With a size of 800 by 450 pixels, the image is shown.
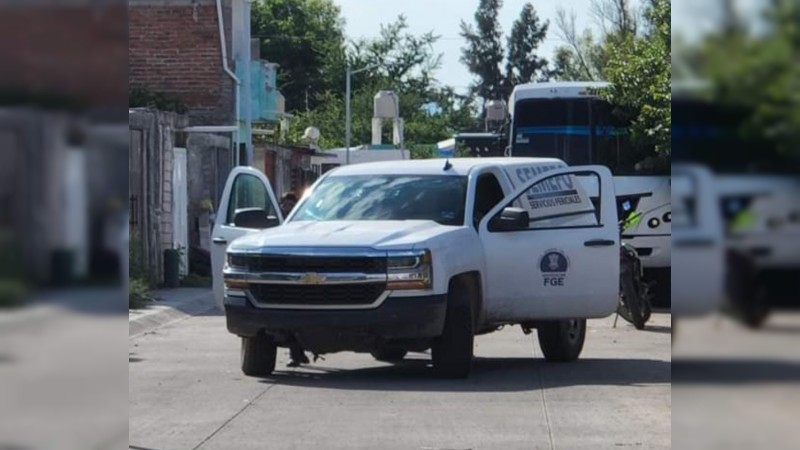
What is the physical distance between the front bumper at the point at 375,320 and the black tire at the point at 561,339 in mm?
1911

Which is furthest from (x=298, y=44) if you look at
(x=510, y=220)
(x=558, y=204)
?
(x=510, y=220)

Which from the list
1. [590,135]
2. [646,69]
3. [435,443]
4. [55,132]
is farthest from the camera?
[590,135]

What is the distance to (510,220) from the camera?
11.9m

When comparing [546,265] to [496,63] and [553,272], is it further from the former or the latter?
[496,63]

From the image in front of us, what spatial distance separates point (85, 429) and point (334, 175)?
1038 cm

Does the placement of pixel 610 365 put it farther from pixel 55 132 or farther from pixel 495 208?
Answer: pixel 55 132

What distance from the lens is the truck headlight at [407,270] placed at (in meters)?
10.9

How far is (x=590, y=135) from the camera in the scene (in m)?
22.1

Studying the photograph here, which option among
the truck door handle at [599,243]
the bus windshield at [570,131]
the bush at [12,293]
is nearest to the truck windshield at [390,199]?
the truck door handle at [599,243]

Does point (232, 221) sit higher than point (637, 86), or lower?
lower

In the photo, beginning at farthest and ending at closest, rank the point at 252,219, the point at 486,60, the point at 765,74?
the point at 486,60
the point at 252,219
the point at 765,74

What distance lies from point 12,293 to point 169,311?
16.2 m

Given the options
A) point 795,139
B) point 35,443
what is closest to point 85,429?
point 35,443

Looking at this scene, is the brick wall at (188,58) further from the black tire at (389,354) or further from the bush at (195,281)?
the black tire at (389,354)
